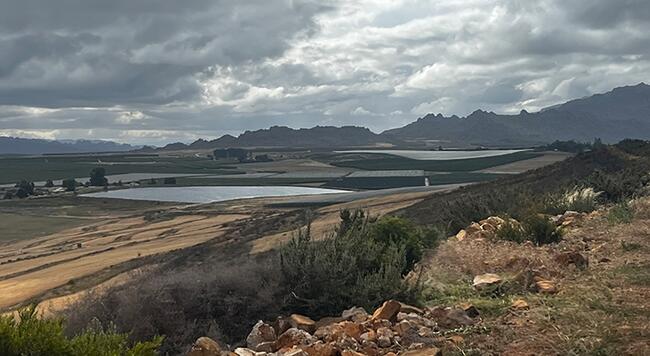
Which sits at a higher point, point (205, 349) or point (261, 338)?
point (205, 349)

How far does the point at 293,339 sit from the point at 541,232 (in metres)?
8.88

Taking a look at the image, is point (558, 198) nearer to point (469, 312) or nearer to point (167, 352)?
point (469, 312)

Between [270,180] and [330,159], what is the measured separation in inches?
2248

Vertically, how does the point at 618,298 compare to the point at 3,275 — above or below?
above

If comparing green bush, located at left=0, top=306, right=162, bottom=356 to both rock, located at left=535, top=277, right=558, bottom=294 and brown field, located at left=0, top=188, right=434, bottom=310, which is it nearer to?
rock, located at left=535, top=277, right=558, bottom=294

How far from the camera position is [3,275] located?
3378 cm

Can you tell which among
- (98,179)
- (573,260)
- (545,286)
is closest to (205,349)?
(545,286)

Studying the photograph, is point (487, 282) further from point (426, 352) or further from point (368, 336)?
point (426, 352)

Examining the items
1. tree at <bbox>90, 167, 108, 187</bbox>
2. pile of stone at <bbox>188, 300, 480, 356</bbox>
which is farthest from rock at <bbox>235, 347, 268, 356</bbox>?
tree at <bbox>90, 167, 108, 187</bbox>

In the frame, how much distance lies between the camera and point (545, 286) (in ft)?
28.2

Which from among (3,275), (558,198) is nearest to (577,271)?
(558,198)

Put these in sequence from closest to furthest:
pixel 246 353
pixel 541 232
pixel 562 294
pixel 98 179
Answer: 1. pixel 246 353
2. pixel 562 294
3. pixel 541 232
4. pixel 98 179

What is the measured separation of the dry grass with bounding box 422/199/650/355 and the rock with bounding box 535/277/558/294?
13cm

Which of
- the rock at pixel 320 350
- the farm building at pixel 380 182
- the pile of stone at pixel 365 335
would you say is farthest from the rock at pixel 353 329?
the farm building at pixel 380 182
